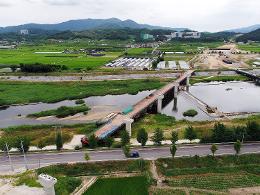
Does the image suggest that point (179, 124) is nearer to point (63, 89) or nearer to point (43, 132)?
point (43, 132)

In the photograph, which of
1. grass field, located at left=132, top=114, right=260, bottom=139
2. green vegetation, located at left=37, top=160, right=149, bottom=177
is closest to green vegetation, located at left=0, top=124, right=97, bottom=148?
grass field, located at left=132, top=114, right=260, bottom=139

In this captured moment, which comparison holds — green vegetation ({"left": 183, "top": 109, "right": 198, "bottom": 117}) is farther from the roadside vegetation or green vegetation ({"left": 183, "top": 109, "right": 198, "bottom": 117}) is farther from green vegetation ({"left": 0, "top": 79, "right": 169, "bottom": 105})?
green vegetation ({"left": 0, "top": 79, "right": 169, "bottom": 105})

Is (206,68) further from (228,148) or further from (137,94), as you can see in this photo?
(228,148)

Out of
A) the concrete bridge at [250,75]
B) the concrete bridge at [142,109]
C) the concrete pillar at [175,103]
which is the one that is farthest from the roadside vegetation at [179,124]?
the concrete bridge at [250,75]

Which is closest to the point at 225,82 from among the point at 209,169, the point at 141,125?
the point at 141,125

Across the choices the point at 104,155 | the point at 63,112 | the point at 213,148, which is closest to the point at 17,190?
the point at 104,155

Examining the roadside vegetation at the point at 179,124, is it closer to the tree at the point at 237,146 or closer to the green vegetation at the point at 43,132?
the tree at the point at 237,146
